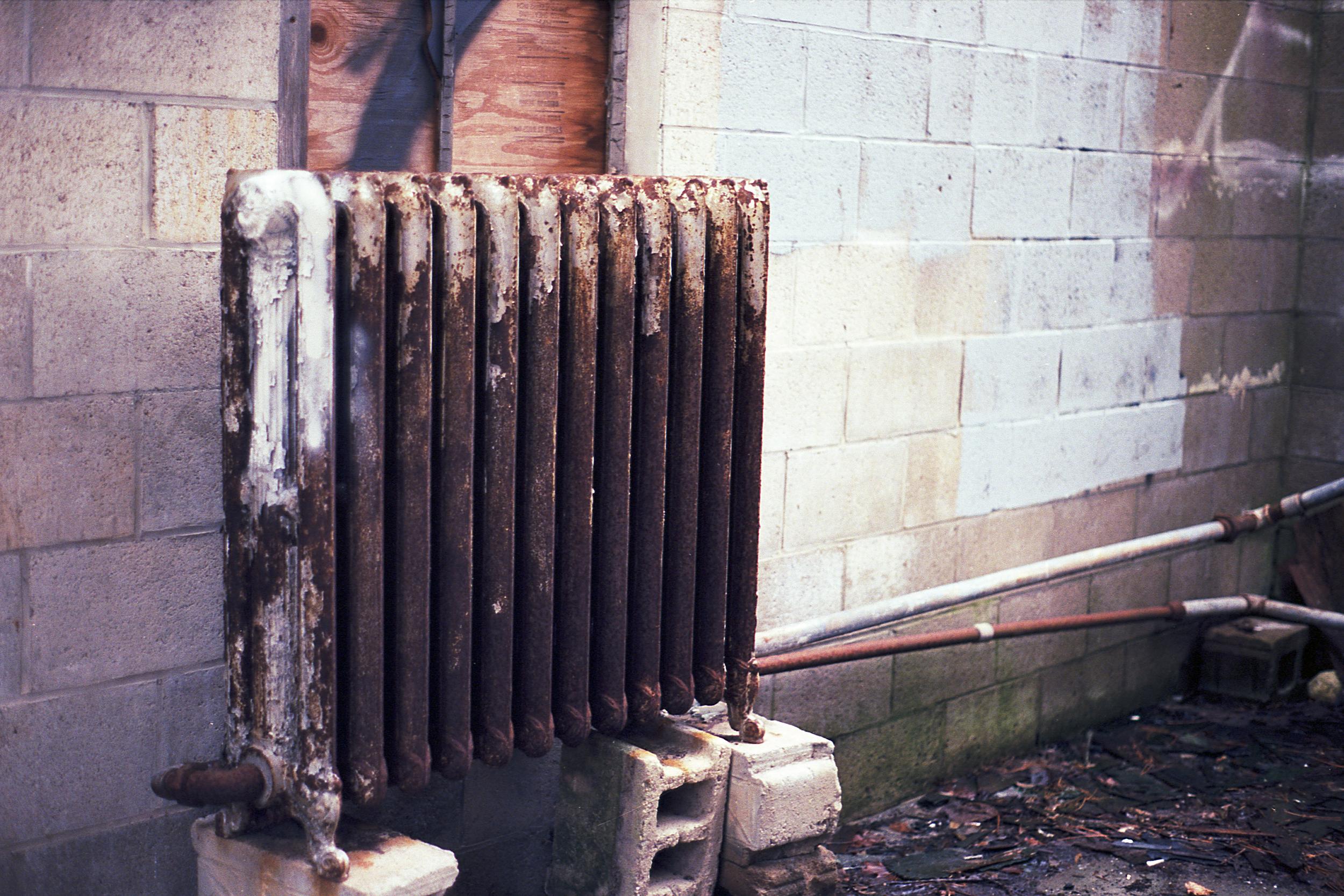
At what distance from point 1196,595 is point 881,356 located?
156 cm

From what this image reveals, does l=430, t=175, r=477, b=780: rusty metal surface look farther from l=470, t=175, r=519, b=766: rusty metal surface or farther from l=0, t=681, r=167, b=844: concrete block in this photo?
l=0, t=681, r=167, b=844: concrete block

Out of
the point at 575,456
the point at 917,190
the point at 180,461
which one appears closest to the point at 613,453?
the point at 575,456

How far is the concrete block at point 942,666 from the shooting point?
10.0 feet

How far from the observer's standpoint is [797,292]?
8.73 feet

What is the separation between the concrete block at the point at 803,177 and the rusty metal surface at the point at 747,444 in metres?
0.40

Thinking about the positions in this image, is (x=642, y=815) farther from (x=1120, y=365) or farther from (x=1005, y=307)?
(x=1120, y=365)

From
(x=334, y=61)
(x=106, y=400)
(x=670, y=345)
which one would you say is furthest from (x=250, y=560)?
(x=334, y=61)

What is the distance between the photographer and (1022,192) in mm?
3104

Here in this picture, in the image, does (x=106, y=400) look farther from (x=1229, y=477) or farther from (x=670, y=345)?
(x=1229, y=477)

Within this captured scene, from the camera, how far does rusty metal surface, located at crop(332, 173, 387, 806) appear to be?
5.46 ft

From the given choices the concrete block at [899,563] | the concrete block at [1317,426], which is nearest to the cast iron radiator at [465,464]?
the concrete block at [899,563]

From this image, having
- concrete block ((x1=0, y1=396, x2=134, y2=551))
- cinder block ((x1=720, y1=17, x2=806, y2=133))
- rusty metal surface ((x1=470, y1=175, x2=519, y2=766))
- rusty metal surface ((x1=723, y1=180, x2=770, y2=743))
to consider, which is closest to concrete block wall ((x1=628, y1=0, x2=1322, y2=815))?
cinder block ((x1=720, y1=17, x2=806, y2=133))

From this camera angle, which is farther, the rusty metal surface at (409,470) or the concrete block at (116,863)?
the concrete block at (116,863)

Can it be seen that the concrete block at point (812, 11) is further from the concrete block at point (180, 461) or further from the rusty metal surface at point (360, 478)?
the concrete block at point (180, 461)
